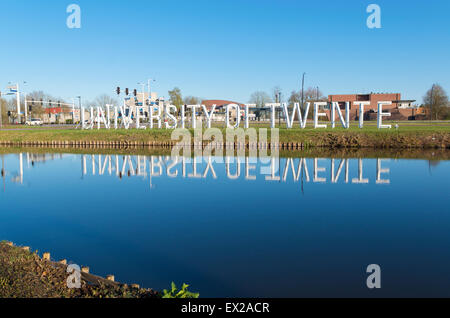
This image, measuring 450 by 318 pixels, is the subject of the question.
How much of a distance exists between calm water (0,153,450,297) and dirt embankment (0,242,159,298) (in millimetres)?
1333

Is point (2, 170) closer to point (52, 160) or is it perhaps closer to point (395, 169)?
point (52, 160)

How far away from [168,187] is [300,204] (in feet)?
25.6

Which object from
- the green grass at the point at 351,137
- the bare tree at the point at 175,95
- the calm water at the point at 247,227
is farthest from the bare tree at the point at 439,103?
the calm water at the point at 247,227

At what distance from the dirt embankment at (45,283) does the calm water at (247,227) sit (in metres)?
1.33

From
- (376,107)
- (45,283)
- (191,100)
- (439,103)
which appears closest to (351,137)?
(45,283)

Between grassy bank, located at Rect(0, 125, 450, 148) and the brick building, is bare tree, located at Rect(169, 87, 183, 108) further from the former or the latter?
grassy bank, located at Rect(0, 125, 450, 148)

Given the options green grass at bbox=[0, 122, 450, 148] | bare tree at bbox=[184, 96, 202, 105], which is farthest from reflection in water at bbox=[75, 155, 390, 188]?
bare tree at bbox=[184, 96, 202, 105]

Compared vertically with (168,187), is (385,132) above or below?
above

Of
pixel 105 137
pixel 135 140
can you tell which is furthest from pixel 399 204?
pixel 105 137

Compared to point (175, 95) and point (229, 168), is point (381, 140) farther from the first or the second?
point (175, 95)

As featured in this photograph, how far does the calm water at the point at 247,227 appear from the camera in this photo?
351 inches

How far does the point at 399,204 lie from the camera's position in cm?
1645

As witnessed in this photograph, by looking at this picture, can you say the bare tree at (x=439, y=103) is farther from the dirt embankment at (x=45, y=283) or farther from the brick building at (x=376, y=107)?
the dirt embankment at (x=45, y=283)
